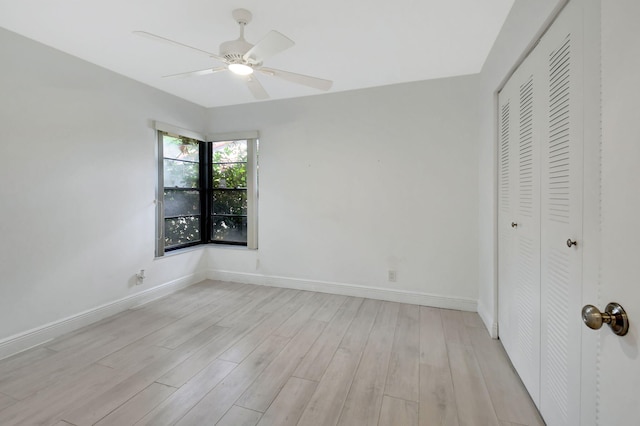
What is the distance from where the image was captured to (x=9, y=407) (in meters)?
1.66

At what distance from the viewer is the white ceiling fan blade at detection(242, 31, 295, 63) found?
1658 mm

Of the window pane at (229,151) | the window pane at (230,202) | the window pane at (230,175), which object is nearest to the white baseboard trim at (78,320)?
the window pane at (230,202)

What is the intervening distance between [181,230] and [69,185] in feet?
4.87

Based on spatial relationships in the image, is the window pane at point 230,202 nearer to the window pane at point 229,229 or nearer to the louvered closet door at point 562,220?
the window pane at point 229,229

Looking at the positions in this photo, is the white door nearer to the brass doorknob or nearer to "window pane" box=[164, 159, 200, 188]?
the brass doorknob

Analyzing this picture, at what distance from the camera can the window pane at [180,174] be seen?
3.68 meters

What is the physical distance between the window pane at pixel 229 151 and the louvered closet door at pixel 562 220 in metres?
3.49

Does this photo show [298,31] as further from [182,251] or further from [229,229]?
[182,251]

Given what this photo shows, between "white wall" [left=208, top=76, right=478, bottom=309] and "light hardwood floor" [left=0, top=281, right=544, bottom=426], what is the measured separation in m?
0.61

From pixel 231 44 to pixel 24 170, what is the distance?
2.02 metres

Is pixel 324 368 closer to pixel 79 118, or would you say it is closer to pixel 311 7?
pixel 311 7

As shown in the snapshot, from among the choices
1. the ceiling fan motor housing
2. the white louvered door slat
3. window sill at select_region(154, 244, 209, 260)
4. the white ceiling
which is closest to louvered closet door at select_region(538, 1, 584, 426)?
the white louvered door slat

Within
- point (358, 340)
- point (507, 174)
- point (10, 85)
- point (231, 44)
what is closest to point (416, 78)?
point (507, 174)

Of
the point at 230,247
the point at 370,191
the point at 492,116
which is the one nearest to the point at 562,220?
the point at 492,116
